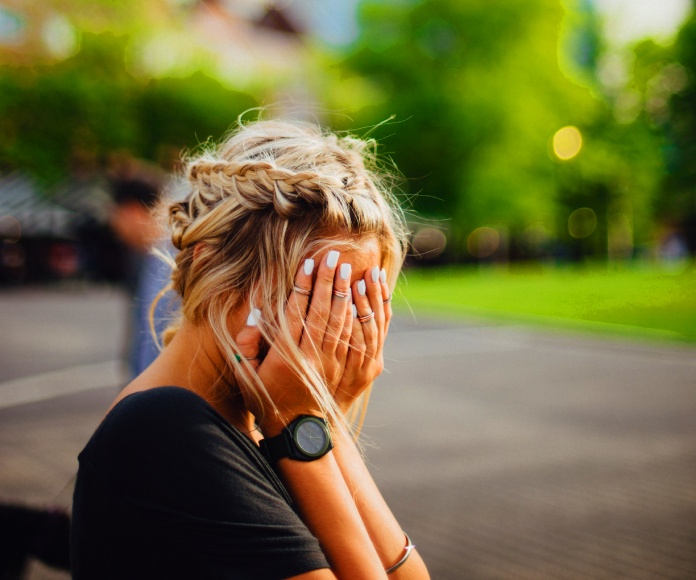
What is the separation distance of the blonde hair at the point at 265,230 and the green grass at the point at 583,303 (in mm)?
9544

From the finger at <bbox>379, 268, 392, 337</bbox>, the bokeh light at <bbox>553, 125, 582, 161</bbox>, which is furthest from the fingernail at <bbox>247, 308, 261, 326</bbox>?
the bokeh light at <bbox>553, 125, 582, 161</bbox>

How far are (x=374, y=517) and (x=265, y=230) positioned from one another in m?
0.78

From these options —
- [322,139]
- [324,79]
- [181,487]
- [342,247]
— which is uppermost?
[324,79]

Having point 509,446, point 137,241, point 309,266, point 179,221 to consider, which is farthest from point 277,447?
point 509,446

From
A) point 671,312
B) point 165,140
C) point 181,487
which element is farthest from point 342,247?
→ point 165,140

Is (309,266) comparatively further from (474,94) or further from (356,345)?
(474,94)

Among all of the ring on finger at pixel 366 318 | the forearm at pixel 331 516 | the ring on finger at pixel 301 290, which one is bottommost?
the forearm at pixel 331 516

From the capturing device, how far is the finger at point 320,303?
1.52m

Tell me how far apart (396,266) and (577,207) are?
51.8 metres

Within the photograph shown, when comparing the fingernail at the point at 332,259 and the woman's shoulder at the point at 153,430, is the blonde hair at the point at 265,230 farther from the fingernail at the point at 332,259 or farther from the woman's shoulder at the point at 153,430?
the woman's shoulder at the point at 153,430

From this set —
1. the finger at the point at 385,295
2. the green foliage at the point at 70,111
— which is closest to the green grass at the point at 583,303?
the finger at the point at 385,295

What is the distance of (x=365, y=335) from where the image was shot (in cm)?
166

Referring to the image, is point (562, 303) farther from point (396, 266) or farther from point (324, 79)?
point (324, 79)

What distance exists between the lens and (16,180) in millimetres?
32469
